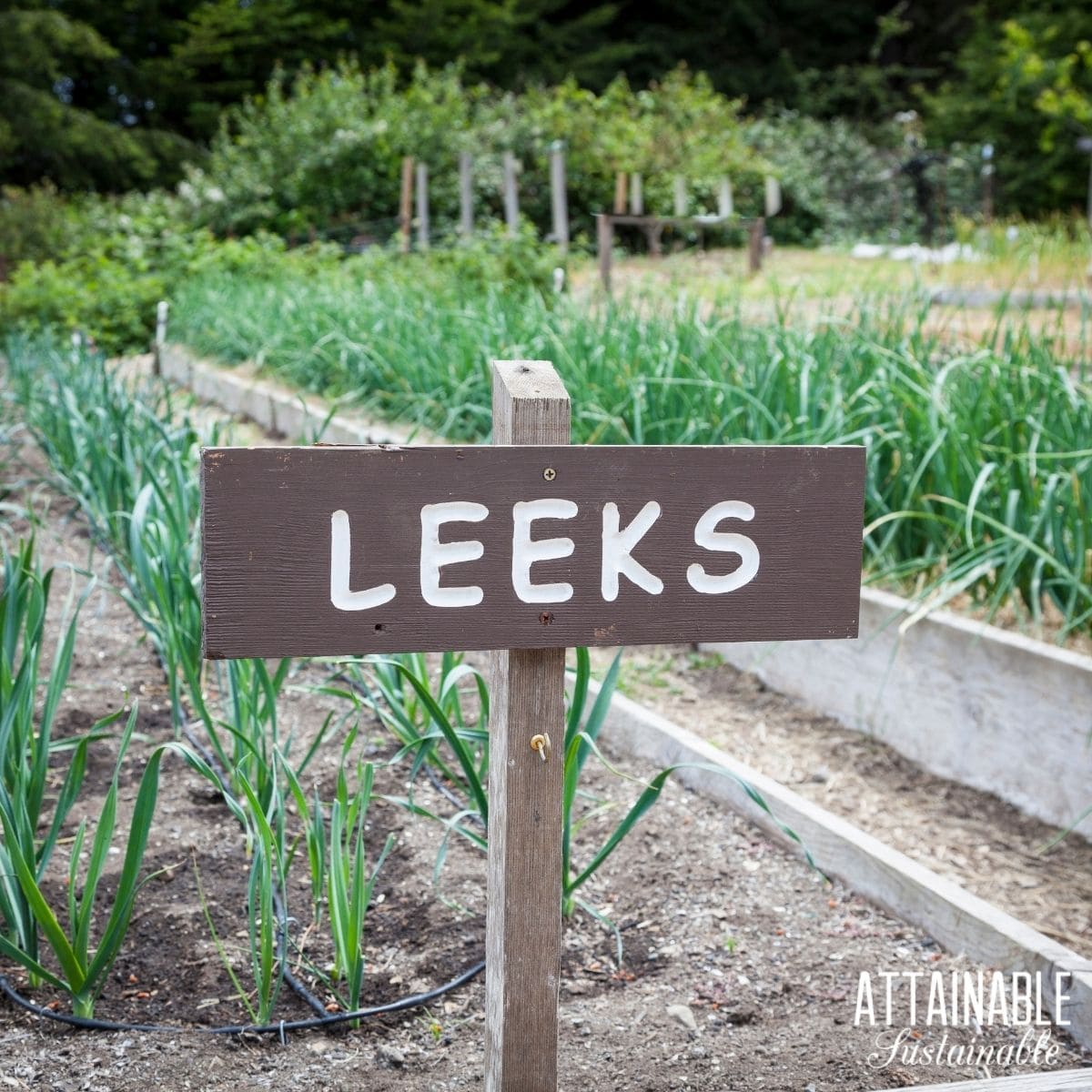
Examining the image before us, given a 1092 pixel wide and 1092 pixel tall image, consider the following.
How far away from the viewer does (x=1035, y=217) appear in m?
18.4

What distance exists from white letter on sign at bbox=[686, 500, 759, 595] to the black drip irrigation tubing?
29.3 inches

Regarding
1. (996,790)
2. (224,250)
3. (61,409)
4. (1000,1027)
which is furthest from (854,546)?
(224,250)

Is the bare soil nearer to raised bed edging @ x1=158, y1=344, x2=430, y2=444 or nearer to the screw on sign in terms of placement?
the screw on sign

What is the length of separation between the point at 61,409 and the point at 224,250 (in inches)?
241

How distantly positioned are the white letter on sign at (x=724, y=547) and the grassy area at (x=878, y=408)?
1470mm

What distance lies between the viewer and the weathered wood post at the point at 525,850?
4.21 feet

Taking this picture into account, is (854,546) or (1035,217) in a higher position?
(1035,217)

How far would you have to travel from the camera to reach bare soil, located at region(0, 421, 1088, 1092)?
151 centimetres

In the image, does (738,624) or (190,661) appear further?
(190,661)

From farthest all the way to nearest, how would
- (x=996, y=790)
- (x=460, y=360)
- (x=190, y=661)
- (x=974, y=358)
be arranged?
(x=460, y=360) < (x=974, y=358) < (x=996, y=790) < (x=190, y=661)

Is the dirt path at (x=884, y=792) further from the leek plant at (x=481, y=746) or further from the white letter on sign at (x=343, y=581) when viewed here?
the white letter on sign at (x=343, y=581)

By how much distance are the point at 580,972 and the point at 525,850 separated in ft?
1.87

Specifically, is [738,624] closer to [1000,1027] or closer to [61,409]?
[1000,1027]

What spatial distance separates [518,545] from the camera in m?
1.19
